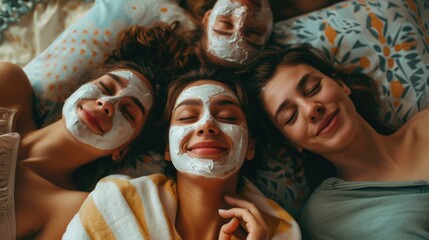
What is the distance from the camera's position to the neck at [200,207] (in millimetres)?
1165

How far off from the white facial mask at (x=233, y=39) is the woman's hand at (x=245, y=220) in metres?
0.46

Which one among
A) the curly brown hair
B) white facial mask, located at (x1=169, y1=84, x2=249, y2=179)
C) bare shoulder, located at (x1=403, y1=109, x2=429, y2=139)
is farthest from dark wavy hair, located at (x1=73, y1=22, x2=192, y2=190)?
bare shoulder, located at (x1=403, y1=109, x2=429, y2=139)

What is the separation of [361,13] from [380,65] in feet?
0.67

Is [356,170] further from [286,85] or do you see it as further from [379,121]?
[286,85]

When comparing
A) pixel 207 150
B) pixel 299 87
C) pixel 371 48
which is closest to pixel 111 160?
pixel 207 150

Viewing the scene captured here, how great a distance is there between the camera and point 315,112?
1194 mm

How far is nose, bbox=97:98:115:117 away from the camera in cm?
121

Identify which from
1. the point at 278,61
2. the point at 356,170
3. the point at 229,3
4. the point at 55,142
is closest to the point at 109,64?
the point at 55,142

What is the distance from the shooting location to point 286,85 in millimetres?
1270

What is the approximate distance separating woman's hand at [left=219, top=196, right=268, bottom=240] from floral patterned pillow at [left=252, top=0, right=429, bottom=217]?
238mm

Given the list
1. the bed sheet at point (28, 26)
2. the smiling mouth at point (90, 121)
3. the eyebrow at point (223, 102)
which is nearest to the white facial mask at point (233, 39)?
the eyebrow at point (223, 102)

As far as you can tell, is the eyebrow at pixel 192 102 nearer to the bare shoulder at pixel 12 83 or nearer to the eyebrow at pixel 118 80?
the eyebrow at pixel 118 80

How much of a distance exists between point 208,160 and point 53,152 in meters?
0.49

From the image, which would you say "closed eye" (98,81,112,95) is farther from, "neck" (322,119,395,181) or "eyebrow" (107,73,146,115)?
"neck" (322,119,395,181)
